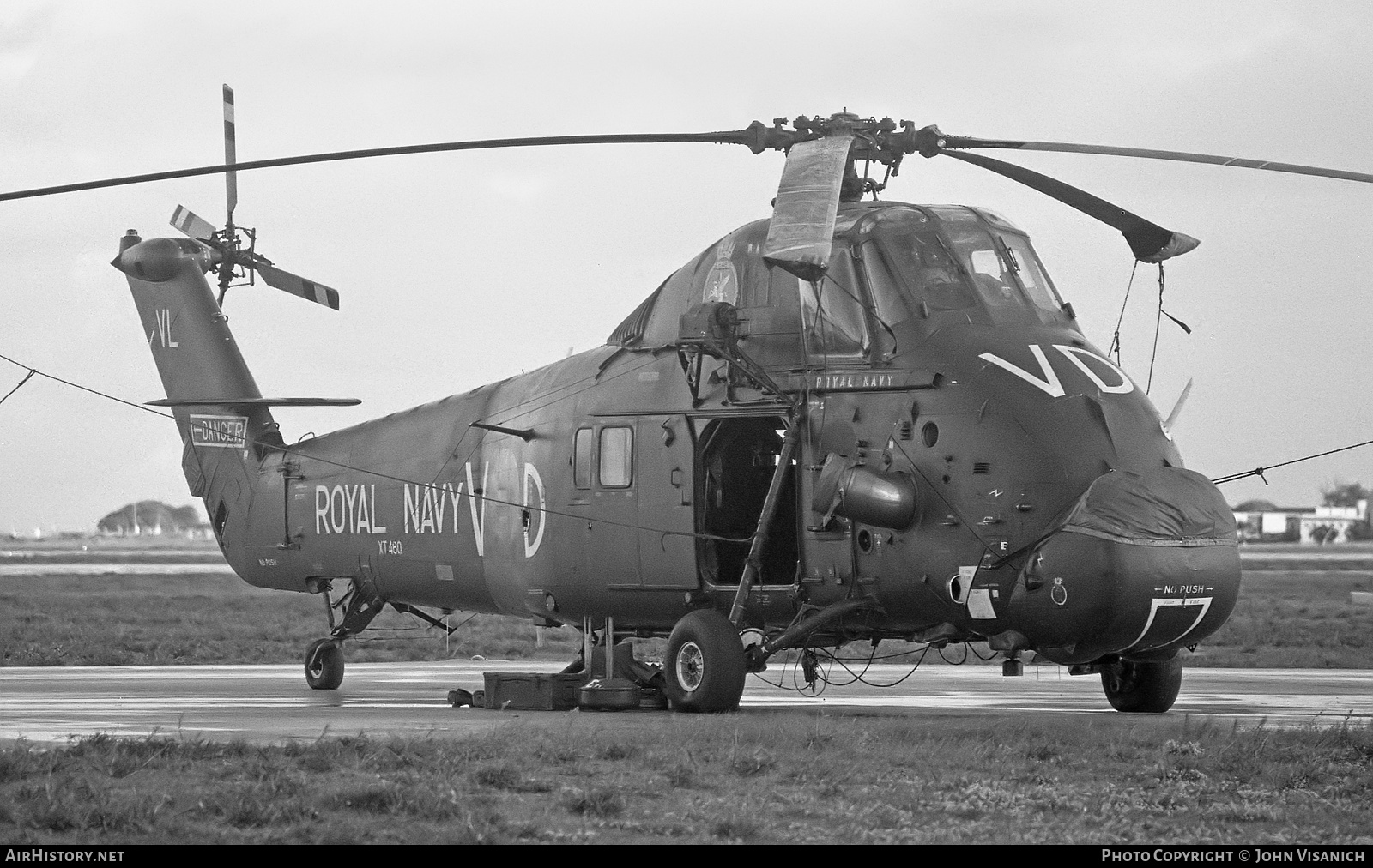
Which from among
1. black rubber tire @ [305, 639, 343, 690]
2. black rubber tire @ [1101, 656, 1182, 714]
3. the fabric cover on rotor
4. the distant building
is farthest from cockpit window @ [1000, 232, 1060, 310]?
the distant building

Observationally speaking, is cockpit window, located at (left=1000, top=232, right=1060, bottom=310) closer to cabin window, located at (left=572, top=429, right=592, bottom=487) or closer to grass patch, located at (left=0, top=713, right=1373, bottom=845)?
grass patch, located at (left=0, top=713, right=1373, bottom=845)

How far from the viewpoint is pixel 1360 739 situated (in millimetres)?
13055

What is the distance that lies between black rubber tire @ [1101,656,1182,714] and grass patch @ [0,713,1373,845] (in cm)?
326

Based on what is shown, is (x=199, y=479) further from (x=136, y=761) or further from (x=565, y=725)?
(x=136, y=761)

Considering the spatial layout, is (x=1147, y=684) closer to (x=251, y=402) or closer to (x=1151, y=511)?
(x=1151, y=511)

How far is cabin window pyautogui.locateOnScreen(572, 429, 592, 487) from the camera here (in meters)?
18.4

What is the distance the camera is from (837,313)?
652 inches

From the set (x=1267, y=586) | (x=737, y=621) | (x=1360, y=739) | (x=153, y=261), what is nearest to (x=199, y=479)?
(x=153, y=261)

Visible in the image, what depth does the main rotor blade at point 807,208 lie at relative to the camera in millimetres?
13898

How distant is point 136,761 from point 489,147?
20.4 feet

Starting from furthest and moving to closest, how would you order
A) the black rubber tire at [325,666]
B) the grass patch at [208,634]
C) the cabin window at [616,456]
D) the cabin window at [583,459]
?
the grass patch at [208,634], the black rubber tire at [325,666], the cabin window at [583,459], the cabin window at [616,456]

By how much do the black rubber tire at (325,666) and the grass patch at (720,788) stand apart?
10039 mm

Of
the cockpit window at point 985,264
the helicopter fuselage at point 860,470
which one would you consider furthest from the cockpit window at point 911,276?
the cockpit window at point 985,264

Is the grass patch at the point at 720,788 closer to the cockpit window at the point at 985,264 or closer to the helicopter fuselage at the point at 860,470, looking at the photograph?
the helicopter fuselage at the point at 860,470
